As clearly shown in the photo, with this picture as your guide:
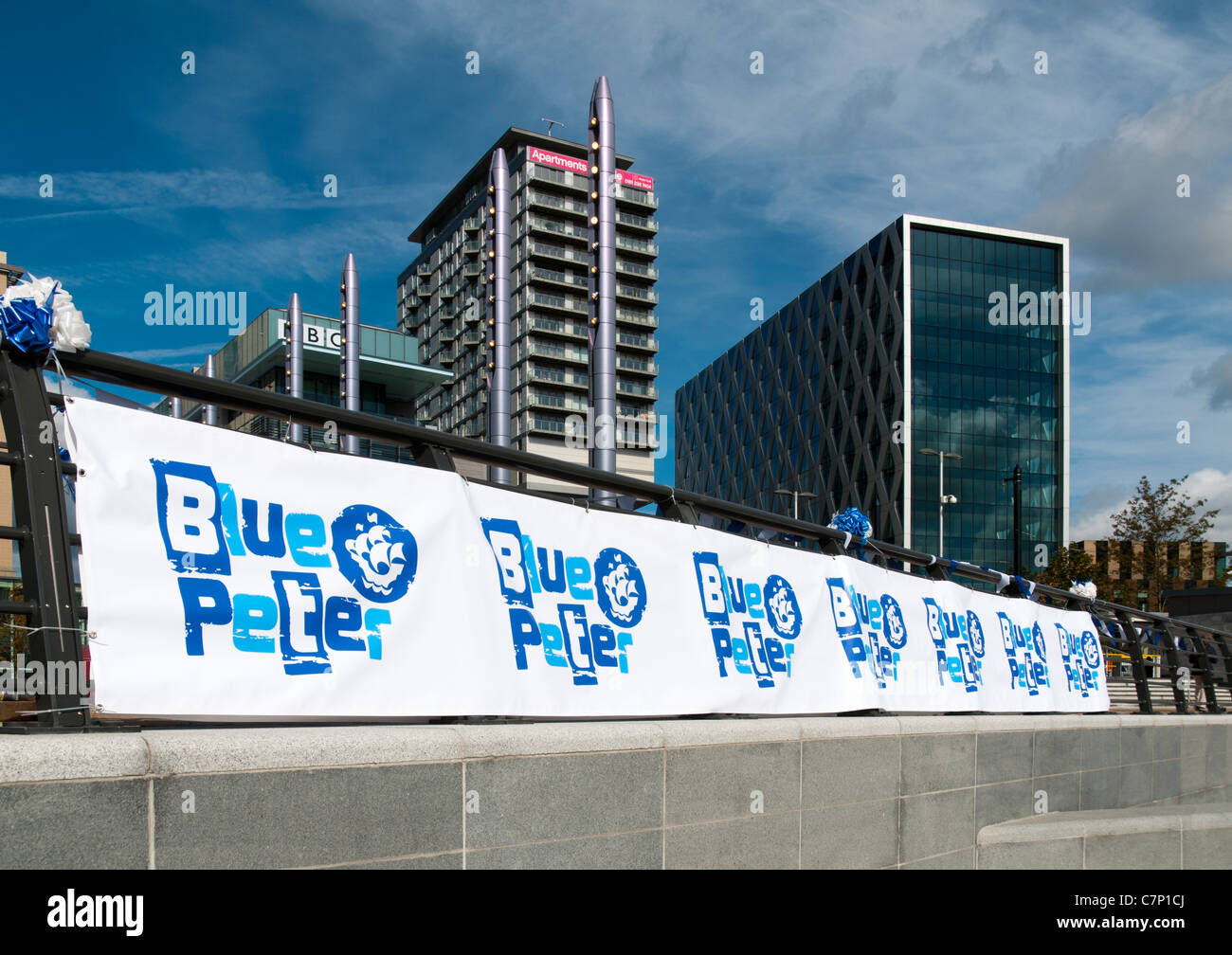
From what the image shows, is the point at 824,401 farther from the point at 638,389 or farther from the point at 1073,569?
the point at 1073,569

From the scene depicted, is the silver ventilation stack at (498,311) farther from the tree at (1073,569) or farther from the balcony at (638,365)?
the balcony at (638,365)

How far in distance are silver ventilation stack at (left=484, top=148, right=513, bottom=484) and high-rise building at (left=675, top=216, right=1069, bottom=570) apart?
233ft

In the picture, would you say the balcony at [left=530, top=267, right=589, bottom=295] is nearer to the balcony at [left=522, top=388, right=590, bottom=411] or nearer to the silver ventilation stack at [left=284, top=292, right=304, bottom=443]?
the balcony at [left=522, top=388, right=590, bottom=411]

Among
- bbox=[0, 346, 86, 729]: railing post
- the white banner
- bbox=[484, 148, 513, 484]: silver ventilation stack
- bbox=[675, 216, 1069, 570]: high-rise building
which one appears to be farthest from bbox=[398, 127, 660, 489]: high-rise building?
bbox=[0, 346, 86, 729]: railing post

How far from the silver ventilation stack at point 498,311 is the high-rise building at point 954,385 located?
71018 mm

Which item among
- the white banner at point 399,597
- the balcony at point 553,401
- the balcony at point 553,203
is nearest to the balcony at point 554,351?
the balcony at point 553,401

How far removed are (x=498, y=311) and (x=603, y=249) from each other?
481 cm

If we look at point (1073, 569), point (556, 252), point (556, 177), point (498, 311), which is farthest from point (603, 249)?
point (556, 177)

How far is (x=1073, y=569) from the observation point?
51.3m

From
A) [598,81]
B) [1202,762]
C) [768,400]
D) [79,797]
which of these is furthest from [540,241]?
[79,797]

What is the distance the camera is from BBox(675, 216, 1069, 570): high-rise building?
9006 cm
